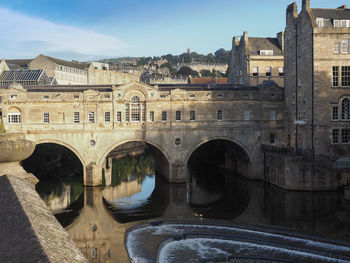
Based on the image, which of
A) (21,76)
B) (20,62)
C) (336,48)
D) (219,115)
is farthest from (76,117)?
(20,62)

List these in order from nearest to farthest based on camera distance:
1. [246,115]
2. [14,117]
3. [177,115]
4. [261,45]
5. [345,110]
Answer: [345,110], [14,117], [177,115], [246,115], [261,45]

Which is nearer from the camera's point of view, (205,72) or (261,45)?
(261,45)

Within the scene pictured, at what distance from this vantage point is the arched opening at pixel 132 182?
34469 millimetres

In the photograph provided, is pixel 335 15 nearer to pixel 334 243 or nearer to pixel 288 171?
pixel 288 171

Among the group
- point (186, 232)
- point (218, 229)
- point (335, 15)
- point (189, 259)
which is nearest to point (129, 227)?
point (186, 232)

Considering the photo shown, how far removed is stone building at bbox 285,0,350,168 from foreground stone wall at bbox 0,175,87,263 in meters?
35.2

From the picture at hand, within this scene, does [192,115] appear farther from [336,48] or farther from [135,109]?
[336,48]

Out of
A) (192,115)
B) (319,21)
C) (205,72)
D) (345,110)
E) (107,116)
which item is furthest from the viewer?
(205,72)

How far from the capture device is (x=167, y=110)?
1698 inches

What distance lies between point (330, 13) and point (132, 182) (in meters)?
28.8

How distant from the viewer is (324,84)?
39281 millimetres

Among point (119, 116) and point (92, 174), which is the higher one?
point (119, 116)

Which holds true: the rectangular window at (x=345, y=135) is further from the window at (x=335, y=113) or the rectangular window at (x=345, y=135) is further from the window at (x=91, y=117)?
the window at (x=91, y=117)

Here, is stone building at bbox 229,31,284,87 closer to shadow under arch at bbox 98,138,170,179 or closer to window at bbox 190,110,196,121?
window at bbox 190,110,196,121
